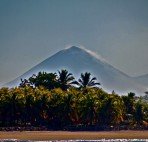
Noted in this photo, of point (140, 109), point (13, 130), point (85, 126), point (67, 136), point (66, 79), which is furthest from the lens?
point (66, 79)

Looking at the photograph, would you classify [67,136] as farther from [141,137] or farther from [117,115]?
[117,115]

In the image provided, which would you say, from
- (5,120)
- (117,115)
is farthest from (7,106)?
(117,115)

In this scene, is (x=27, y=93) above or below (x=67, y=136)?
above

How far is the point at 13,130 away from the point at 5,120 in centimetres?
736

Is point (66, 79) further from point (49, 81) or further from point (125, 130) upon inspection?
point (125, 130)

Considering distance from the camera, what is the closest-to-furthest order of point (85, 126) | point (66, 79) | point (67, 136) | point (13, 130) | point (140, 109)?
1. point (67, 136)
2. point (13, 130)
3. point (85, 126)
4. point (140, 109)
5. point (66, 79)

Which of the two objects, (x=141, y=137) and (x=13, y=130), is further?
(x=13, y=130)

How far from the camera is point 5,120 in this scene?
79500mm

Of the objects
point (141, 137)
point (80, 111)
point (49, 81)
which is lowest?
point (141, 137)

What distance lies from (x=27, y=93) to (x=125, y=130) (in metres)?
17.2

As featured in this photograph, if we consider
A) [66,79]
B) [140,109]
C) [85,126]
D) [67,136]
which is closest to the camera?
[67,136]

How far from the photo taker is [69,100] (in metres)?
79.8

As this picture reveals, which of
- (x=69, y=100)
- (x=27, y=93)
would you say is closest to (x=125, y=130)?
(x=69, y=100)

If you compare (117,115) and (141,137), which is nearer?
(141,137)
